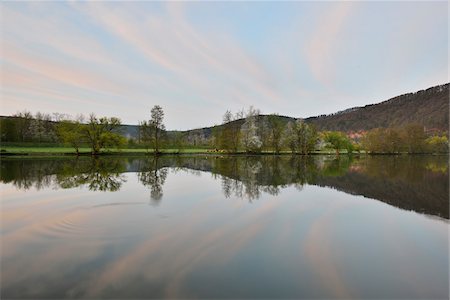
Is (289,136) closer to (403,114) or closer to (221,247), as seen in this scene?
(221,247)

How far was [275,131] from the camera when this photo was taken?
66.1 metres

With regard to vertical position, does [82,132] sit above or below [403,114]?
below

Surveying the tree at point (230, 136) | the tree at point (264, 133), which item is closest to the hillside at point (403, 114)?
the tree at point (230, 136)

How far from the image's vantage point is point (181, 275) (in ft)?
17.6

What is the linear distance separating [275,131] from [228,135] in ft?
33.8

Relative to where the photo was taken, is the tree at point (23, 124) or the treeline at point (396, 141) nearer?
the tree at point (23, 124)

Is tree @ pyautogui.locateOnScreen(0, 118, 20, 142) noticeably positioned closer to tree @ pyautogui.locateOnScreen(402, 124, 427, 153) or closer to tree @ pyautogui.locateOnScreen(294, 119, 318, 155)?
tree @ pyautogui.locateOnScreen(294, 119, 318, 155)

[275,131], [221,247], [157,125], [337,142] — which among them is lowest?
[221,247]

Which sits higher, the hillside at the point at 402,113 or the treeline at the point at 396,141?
the hillside at the point at 402,113

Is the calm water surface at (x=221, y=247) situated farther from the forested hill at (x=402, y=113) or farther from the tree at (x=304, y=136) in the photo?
the forested hill at (x=402, y=113)

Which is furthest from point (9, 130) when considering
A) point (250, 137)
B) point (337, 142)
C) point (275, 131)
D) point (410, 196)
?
point (410, 196)

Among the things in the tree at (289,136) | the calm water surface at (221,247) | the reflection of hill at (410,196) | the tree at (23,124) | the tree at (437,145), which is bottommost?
the reflection of hill at (410,196)

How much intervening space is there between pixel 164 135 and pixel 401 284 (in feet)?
185

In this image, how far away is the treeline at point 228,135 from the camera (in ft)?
179
